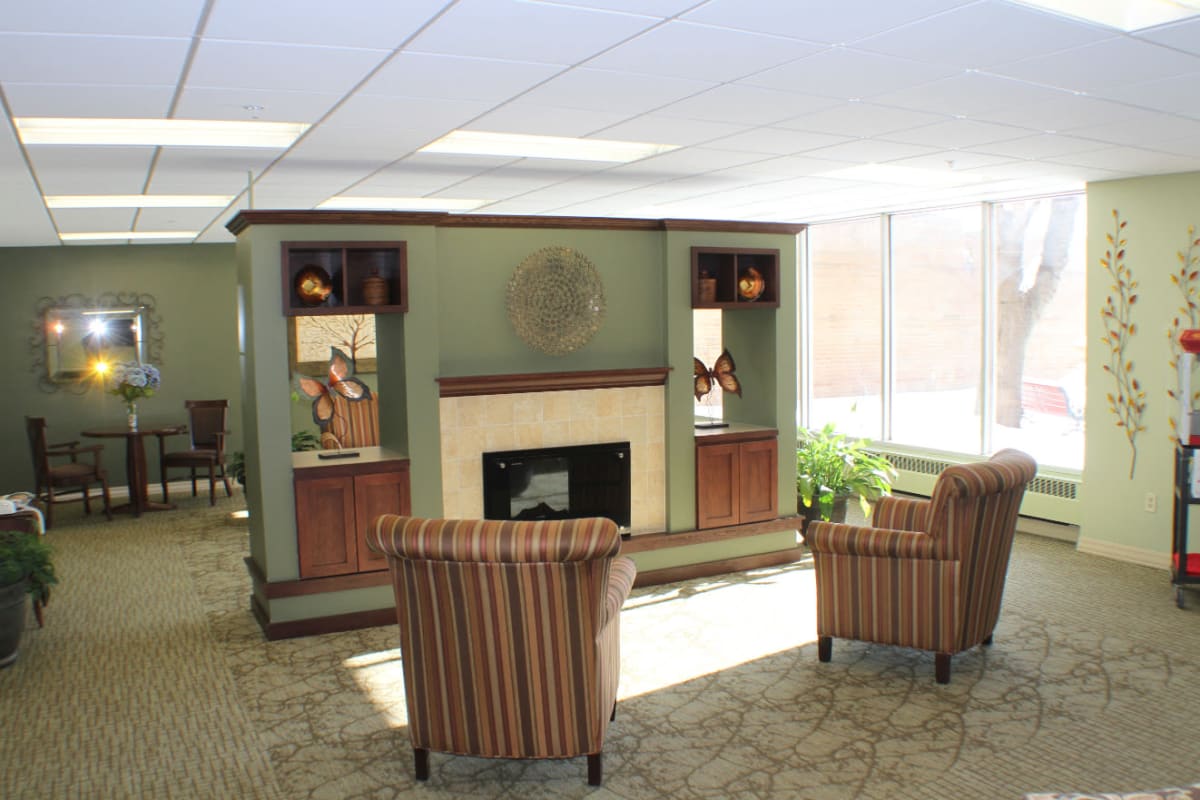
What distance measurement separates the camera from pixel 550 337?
5789 mm

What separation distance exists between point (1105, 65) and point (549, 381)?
3270mm

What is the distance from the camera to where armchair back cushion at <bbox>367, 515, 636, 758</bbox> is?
315 centimetres

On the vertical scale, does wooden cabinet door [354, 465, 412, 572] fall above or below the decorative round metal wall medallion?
below

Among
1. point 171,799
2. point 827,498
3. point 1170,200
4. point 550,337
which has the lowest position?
point 171,799

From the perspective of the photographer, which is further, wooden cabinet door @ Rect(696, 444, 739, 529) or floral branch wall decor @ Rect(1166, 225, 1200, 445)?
wooden cabinet door @ Rect(696, 444, 739, 529)

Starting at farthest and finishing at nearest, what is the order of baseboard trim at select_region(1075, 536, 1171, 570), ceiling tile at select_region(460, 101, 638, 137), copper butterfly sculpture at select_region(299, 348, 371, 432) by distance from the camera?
baseboard trim at select_region(1075, 536, 1171, 570)
copper butterfly sculpture at select_region(299, 348, 371, 432)
ceiling tile at select_region(460, 101, 638, 137)

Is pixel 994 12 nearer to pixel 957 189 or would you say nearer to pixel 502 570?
pixel 502 570

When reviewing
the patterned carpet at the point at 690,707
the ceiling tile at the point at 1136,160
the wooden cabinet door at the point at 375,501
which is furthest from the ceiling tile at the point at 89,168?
the ceiling tile at the point at 1136,160

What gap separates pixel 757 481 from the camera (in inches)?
250

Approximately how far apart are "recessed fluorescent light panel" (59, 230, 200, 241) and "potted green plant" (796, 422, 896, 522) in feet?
18.6

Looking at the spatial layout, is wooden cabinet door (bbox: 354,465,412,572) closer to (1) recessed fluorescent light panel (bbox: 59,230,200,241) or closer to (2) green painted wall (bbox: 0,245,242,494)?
(1) recessed fluorescent light panel (bbox: 59,230,200,241)

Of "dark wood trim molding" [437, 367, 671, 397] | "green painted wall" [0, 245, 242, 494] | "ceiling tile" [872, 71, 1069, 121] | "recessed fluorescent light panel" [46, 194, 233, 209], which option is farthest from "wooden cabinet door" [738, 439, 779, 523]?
"green painted wall" [0, 245, 242, 494]

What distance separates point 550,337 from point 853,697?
2.68m

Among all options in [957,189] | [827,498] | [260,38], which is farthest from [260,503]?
[957,189]
